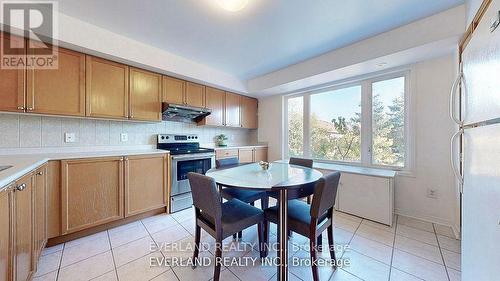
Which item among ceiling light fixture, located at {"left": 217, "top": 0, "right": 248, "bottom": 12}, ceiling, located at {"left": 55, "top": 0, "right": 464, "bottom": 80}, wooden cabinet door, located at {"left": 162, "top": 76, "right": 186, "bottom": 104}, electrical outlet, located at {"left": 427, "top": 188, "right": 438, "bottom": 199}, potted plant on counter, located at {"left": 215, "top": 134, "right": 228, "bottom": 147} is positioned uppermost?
ceiling, located at {"left": 55, "top": 0, "right": 464, "bottom": 80}

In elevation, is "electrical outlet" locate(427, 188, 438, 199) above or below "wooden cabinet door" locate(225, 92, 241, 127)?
below

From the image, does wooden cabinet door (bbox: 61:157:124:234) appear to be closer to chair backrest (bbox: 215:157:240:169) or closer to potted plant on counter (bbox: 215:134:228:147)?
chair backrest (bbox: 215:157:240:169)

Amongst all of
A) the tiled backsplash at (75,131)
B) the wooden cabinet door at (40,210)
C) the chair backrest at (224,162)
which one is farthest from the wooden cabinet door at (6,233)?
the tiled backsplash at (75,131)

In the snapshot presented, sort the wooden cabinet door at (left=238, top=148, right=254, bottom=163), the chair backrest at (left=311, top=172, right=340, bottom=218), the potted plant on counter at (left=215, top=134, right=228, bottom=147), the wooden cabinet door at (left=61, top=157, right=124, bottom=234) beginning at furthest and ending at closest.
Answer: the potted plant on counter at (left=215, top=134, right=228, bottom=147), the wooden cabinet door at (left=238, top=148, right=254, bottom=163), the wooden cabinet door at (left=61, top=157, right=124, bottom=234), the chair backrest at (left=311, top=172, right=340, bottom=218)

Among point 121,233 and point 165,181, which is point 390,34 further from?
point 121,233

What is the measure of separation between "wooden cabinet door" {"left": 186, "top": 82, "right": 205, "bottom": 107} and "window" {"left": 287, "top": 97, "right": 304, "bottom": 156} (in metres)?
1.90

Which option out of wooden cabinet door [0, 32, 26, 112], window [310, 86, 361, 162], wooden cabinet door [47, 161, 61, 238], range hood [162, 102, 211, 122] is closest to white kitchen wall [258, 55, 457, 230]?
window [310, 86, 361, 162]

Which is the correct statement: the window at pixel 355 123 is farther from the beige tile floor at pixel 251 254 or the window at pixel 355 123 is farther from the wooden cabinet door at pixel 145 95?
the wooden cabinet door at pixel 145 95

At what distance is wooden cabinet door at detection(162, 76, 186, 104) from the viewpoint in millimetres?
2887

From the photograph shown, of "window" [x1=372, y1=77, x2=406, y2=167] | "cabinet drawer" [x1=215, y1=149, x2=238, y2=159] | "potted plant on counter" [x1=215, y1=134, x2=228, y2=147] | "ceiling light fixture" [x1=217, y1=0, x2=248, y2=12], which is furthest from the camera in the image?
"potted plant on counter" [x1=215, y1=134, x2=228, y2=147]

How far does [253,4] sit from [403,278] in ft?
8.67

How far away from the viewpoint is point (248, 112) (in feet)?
14.5

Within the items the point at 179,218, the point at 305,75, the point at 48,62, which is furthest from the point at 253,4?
the point at 179,218

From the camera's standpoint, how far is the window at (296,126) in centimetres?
392
